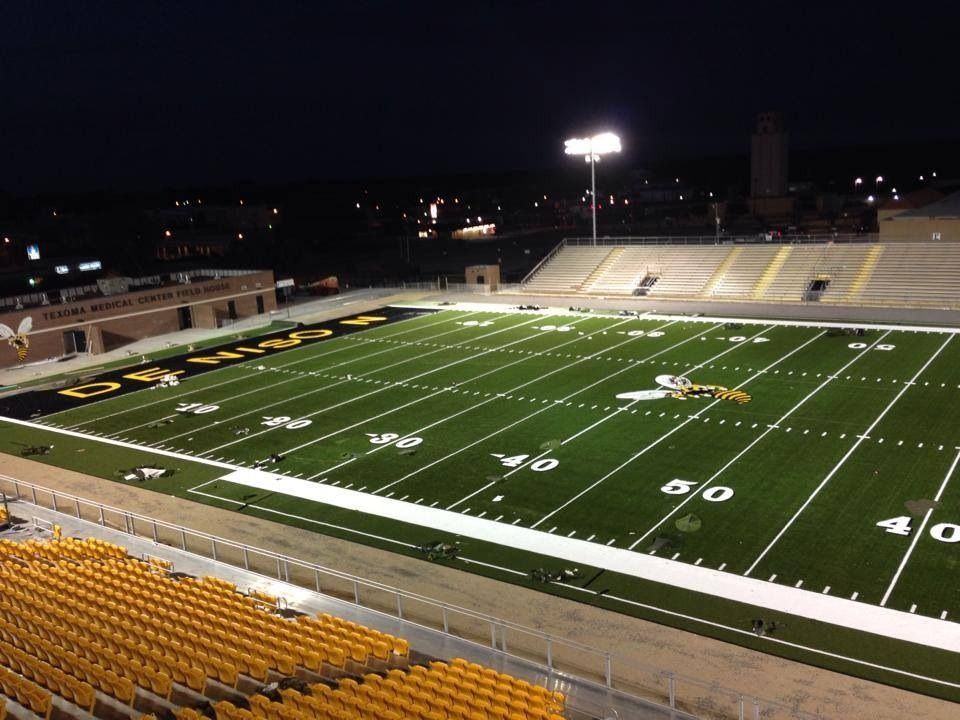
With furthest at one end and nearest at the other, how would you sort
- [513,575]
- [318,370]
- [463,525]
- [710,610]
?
[318,370] → [463,525] → [513,575] → [710,610]

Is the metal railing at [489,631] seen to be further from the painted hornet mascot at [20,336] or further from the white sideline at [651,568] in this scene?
the painted hornet mascot at [20,336]

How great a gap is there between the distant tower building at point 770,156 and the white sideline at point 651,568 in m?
82.2

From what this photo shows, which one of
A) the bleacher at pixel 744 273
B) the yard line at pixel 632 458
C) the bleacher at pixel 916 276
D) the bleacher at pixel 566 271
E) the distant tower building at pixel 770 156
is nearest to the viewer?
the yard line at pixel 632 458

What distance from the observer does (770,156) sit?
9081 cm

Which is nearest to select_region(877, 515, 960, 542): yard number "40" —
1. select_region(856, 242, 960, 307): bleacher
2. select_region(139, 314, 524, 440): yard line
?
select_region(139, 314, 524, 440): yard line

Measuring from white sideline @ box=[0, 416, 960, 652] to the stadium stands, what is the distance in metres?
26.2

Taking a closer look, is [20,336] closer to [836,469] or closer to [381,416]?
[381,416]

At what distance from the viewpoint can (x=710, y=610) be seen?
A: 11734 millimetres

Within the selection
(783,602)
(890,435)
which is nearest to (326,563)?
(783,602)

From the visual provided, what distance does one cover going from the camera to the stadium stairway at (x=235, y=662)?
27.7ft

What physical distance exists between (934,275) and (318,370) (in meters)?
26.6

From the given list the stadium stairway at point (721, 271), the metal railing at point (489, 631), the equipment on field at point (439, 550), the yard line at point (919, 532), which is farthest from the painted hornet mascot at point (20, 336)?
the yard line at point (919, 532)

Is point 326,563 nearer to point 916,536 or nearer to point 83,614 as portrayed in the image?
point 83,614

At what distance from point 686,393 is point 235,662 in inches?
627
